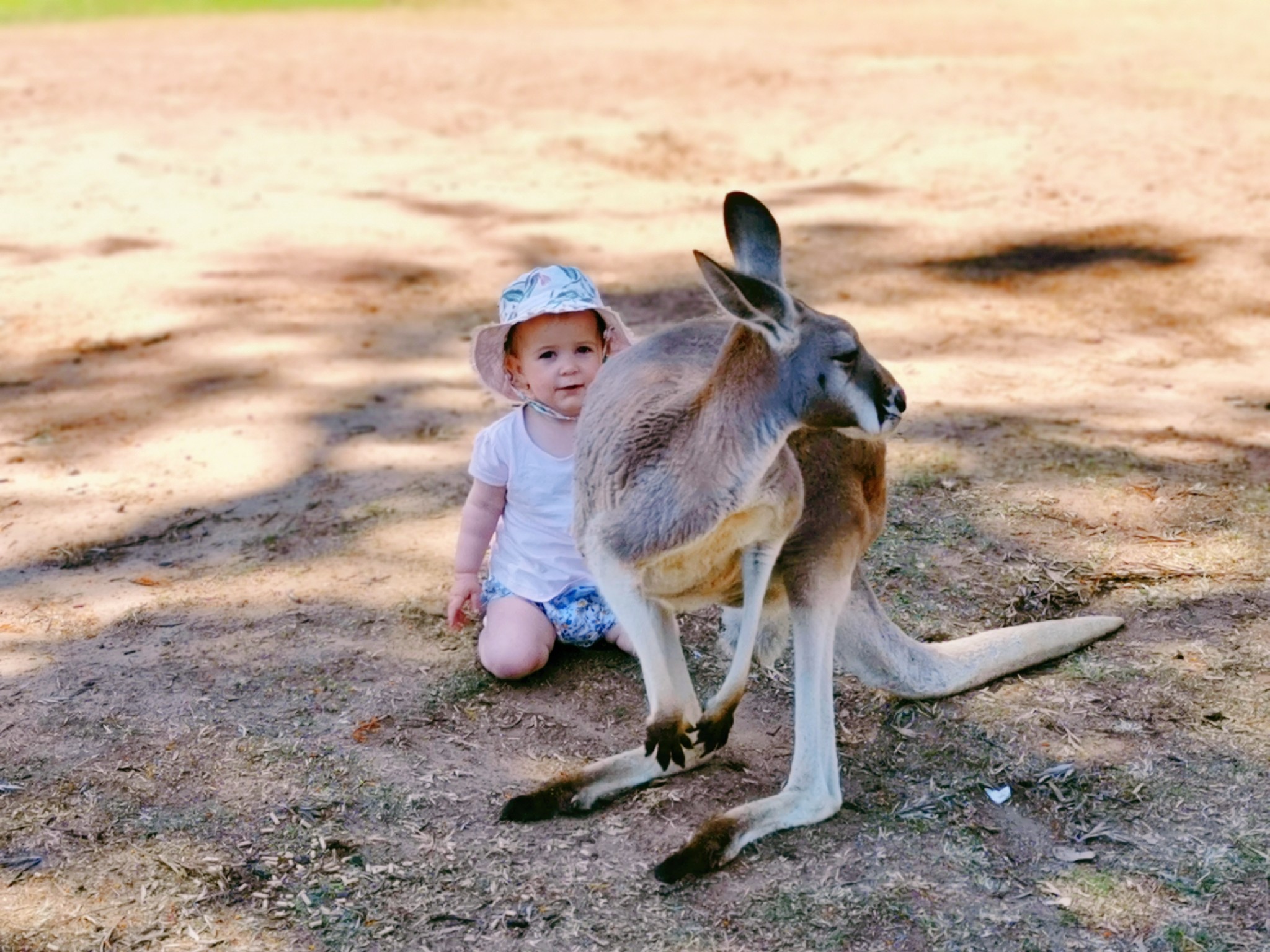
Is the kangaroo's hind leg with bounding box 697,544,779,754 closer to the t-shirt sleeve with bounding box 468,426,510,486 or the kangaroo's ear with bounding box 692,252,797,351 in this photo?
the kangaroo's ear with bounding box 692,252,797,351

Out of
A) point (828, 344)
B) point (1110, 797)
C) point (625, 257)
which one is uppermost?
point (828, 344)

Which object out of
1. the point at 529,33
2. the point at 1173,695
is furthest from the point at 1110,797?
the point at 529,33

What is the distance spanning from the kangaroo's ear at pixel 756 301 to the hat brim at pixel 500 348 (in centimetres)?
71

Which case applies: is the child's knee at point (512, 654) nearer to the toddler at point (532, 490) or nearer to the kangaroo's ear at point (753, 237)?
the toddler at point (532, 490)

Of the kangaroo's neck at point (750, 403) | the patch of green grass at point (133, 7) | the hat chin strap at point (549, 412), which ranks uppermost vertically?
the patch of green grass at point (133, 7)

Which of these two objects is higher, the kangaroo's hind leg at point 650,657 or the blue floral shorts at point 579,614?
the kangaroo's hind leg at point 650,657

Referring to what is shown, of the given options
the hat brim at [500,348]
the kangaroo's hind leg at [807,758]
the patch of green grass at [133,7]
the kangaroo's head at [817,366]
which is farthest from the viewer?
the patch of green grass at [133,7]

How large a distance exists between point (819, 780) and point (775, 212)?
172 inches

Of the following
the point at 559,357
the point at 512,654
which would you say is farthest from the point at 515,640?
the point at 559,357

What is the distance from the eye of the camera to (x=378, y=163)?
7629 millimetres

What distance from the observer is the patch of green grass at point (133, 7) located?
14.5 meters

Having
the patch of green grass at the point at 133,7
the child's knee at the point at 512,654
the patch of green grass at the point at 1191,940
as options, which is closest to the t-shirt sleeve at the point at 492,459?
the child's knee at the point at 512,654

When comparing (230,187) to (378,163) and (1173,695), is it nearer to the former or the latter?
(378,163)

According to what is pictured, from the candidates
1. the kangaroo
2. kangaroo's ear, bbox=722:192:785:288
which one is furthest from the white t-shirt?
kangaroo's ear, bbox=722:192:785:288
